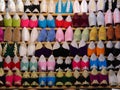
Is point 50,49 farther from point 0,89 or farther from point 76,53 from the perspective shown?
point 0,89

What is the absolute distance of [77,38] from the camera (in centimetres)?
554

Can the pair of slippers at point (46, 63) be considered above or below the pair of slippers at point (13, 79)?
above

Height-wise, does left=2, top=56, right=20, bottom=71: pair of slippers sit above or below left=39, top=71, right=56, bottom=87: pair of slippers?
above

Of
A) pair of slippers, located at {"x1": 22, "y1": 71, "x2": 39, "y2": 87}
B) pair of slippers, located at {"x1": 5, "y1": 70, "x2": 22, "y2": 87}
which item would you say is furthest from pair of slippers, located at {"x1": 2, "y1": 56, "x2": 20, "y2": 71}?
pair of slippers, located at {"x1": 22, "y1": 71, "x2": 39, "y2": 87}

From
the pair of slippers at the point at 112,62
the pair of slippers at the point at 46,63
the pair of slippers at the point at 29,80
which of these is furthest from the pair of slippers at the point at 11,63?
the pair of slippers at the point at 112,62

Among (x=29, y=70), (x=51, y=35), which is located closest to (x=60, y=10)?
(x=51, y=35)

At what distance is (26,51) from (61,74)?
766 mm

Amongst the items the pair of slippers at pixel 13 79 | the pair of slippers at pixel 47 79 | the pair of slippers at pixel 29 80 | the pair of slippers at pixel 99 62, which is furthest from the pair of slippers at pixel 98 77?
the pair of slippers at pixel 13 79

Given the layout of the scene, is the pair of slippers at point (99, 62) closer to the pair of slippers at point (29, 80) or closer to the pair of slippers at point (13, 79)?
the pair of slippers at point (29, 80)

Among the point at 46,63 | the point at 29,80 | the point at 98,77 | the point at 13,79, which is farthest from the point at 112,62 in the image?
the point at 13,79

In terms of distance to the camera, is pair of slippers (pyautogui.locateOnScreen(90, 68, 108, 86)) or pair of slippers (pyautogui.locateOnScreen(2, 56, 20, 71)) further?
pair of slippers (pyautogui.locateOnScreen(2, 56, 20, 71))

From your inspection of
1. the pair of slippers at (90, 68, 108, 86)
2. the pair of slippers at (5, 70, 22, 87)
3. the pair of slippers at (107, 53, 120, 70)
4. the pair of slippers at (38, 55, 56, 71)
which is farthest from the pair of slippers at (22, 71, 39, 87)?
the pair of slippers at (107, 53, 120, 70)

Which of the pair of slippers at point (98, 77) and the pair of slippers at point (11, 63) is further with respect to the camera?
the pair of slippers at point (11, 63)

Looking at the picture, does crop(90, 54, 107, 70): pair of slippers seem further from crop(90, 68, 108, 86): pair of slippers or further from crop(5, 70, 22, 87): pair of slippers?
crop(5, 70, 22, 87): pair of slippers
